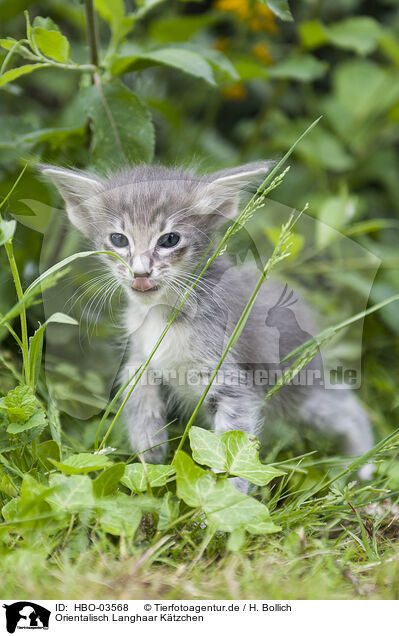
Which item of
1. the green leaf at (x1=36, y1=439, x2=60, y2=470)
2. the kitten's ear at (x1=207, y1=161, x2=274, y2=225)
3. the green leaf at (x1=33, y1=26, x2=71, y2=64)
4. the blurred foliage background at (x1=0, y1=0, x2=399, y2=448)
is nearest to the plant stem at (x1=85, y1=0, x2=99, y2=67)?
the blurred foliage background at (x1=0, y1=0, x2=399, y2=448)

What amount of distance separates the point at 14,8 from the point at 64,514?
1.87 m

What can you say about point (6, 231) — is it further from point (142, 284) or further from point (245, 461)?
point (245, 461)

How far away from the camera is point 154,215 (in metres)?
1.69

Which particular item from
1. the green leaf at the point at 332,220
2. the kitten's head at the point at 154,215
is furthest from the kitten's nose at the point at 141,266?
the green leaf at the point at 332,220

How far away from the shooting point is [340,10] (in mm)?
4250

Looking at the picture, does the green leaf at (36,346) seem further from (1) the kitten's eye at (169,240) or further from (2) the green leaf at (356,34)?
(2) the green leaf at (356,34)

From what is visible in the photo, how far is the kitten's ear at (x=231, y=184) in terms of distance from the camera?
1649 millimetres

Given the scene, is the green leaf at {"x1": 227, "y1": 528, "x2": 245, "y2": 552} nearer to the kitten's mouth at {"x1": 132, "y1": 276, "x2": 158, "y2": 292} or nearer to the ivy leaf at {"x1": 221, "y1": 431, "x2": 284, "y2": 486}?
the ivy leaf at {"x1": 221, "y1": 431, "x2": 284, "y2": 486}

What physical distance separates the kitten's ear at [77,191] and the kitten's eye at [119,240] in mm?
117

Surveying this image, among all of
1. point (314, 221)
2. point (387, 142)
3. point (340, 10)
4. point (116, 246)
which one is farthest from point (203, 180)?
point (340, 10)

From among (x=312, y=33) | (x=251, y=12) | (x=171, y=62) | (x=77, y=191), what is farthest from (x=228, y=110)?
(x=77, y=191)

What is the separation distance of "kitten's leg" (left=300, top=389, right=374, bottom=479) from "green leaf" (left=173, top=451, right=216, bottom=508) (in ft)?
2.94

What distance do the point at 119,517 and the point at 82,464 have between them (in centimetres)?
16

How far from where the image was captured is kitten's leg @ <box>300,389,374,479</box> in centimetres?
228
